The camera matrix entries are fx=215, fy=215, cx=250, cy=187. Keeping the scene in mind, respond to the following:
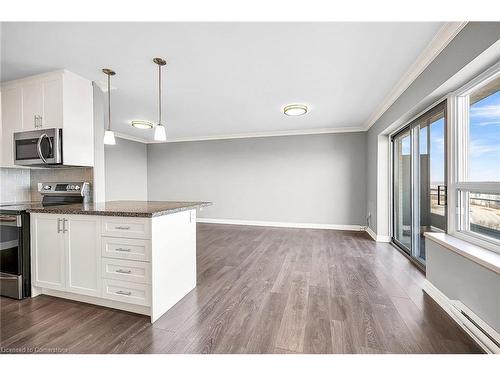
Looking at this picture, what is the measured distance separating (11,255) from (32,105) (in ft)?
5.66

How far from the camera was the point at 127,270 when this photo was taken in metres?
1.79

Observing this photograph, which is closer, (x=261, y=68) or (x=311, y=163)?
(x=261, y=68)

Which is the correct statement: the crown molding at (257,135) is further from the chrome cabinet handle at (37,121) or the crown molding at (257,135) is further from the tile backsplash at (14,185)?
the chrome cabinet handle at (37,121)

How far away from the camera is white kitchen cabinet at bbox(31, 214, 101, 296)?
189 cm

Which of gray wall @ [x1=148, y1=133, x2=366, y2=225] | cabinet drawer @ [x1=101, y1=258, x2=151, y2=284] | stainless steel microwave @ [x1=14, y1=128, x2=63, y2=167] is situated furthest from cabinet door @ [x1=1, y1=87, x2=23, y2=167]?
gray wall @ [x1=148, y1=133, x2=366, y2=225]

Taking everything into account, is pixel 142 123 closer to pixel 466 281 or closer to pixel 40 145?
pixel 40 145

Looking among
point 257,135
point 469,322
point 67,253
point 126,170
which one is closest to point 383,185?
point 469,322

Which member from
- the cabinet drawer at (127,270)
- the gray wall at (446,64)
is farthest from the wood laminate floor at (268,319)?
the gray wall at (446,64)

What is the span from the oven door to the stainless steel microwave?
2.31 ft

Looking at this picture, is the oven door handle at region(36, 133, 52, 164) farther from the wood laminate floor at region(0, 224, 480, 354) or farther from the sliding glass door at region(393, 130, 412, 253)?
the sliding glass door at region(393, 130, 412, 253)
